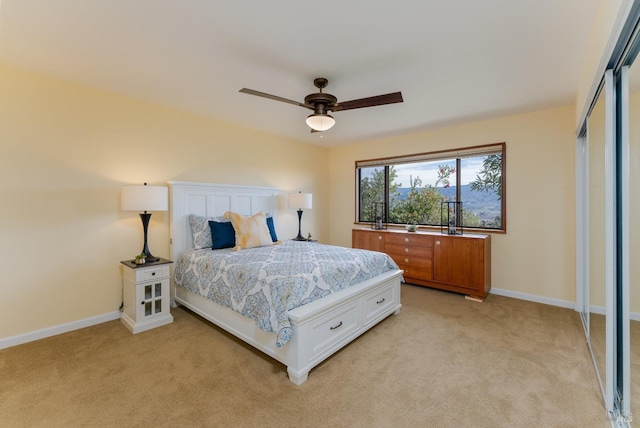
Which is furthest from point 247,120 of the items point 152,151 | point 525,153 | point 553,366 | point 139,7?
point 553,366

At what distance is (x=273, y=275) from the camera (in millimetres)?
2305

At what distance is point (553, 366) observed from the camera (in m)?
2.21

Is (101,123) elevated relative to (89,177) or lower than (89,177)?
elevated

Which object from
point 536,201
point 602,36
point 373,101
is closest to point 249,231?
point 373,101

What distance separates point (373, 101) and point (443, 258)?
2.55m

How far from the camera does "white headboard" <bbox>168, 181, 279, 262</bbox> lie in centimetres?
350

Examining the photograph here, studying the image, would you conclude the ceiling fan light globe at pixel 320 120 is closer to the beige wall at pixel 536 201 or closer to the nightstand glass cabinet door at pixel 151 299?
the nightstand glass cabinet door at pixel 151 299

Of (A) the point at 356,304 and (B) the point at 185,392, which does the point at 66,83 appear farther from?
(A) the point at 356,304

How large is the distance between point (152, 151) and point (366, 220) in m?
3.71

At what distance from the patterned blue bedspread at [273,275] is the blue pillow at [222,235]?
135mm

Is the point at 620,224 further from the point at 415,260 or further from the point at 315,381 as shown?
the point at 415,260

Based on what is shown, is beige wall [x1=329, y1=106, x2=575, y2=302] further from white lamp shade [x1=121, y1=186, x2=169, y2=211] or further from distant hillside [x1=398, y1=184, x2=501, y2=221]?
white lamp shade [x1=121, y1=186, x2=169, y2=211]

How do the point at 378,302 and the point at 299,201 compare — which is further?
the point at 299,201

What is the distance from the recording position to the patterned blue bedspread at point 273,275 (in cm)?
215
